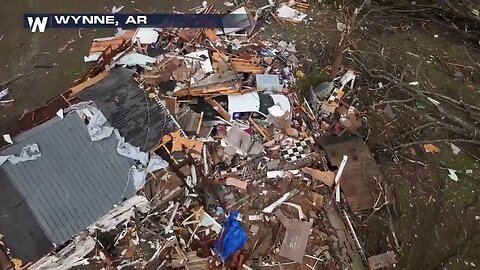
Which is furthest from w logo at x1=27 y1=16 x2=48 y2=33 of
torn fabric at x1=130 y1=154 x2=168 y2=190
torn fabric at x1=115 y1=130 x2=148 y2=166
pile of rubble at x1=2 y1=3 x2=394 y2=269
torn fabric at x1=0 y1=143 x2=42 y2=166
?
torn fabric at x1=130 y1=154 x2=168 y2=190

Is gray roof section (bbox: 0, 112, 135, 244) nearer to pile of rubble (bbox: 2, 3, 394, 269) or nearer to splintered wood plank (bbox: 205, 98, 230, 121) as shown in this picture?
pile of rubble (bbox: 2, 3, 394, 269)

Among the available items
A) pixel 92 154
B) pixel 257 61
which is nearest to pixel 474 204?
pixel 257 61

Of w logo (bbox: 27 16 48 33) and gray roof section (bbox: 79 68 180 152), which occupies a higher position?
w logo (bbox: 27 16 48 33)

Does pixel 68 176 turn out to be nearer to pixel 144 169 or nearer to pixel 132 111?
pixel 144 169

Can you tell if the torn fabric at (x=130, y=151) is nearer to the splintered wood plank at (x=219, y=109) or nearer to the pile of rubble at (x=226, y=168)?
the pile of rubble at (x=226, y=168)

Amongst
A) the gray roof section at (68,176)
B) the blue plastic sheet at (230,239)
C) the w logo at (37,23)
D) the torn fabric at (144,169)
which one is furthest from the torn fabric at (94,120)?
the w logo at (37,23)

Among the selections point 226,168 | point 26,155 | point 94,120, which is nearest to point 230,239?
point 226,168

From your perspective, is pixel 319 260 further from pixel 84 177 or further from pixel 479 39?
pixel 479 39
